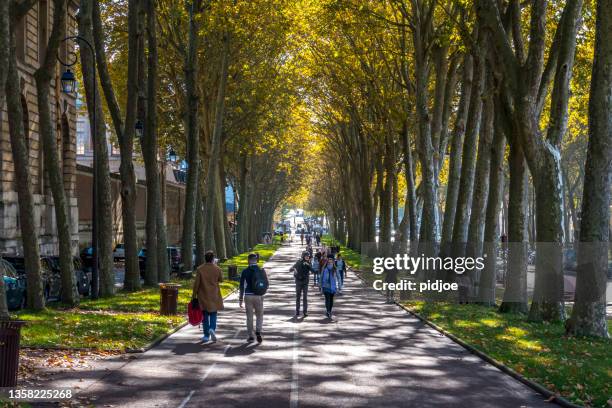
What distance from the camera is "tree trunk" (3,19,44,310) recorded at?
66.9ft

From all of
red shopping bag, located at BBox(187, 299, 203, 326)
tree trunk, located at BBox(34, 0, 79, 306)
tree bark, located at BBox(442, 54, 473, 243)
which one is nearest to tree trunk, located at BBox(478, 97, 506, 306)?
tree bark, located at BBox(442, 54, 473, 243)

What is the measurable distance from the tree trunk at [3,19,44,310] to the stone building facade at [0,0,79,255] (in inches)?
493

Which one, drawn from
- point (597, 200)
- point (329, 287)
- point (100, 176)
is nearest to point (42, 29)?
point (100, 176)

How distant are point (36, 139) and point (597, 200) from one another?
2686 cm

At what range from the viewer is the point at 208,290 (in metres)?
17.6

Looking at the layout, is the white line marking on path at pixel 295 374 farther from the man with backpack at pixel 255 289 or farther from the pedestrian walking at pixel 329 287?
the pedestrian walking at pixel 329 287

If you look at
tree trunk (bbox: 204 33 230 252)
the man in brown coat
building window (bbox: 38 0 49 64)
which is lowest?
the man in brown coat

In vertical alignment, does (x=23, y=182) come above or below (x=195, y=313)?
above

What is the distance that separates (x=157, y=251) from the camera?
3353 cm

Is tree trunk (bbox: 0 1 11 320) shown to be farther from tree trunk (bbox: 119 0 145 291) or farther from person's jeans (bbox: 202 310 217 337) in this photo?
tree trunk (bbox: 119 0 145 291)

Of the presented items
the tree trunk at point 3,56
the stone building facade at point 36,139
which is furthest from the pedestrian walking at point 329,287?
the stone building facade at point 36,139

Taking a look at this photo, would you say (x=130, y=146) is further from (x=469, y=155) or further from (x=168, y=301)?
(x=469, y=155)

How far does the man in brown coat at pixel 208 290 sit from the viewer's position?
17.5 metres

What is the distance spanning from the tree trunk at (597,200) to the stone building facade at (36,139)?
21.9 meters
